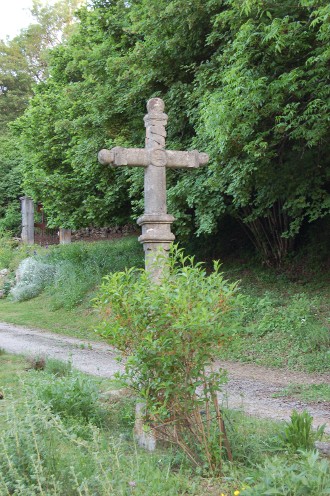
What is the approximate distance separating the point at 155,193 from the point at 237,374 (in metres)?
4.25

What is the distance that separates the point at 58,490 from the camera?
10.3ft

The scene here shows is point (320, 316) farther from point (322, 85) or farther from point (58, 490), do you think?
point (58, 490)

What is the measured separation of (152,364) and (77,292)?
486 inches

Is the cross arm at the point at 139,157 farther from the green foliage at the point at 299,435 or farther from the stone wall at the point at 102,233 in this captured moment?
the stone wall at the point at 102,233

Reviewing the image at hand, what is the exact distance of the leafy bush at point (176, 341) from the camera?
12.2ft

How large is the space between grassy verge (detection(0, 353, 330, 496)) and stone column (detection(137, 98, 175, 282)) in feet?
4.95

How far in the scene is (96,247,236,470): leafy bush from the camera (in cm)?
371

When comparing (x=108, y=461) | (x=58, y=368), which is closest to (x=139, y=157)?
(x=108, y=461)

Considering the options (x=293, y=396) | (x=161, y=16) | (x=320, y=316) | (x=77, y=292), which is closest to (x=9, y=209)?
(x=77, y=292)

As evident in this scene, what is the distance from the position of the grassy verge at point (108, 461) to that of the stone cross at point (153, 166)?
1542 mm

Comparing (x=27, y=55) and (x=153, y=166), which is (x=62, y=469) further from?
(x=27, y=55)

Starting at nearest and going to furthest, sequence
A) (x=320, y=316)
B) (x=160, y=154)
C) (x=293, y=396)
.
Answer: (x=160, y=154)
(x=293, y=396)
(x=320, y=316)

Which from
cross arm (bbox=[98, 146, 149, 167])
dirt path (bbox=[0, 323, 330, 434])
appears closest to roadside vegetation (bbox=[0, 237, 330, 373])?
dirt path (bbox=[0, 323, 330, 434])

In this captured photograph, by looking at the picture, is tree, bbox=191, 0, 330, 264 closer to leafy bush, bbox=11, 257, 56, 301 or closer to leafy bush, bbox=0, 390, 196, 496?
leafy bush, bbox=0, 390, 196, 496
